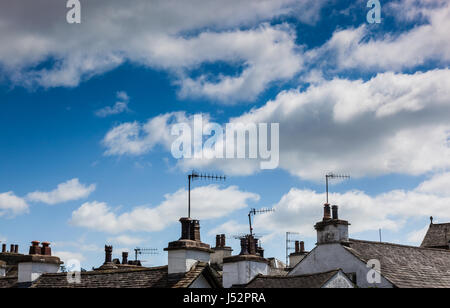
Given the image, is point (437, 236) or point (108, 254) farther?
point (437, 236)

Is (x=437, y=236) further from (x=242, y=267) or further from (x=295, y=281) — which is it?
(x=242, y=267)

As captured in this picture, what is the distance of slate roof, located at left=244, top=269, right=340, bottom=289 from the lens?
24500mm

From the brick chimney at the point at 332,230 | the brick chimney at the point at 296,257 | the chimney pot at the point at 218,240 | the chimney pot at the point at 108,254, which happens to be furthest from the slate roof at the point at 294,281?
the chimney pot at the point at 218,240

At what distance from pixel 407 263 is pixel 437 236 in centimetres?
2632

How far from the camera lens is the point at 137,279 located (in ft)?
73.7

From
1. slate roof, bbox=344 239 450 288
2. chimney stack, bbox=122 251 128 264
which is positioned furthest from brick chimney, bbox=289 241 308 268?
chimney stack, bbox=122 251 128 264

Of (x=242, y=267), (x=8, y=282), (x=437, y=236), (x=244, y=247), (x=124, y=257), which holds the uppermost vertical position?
(x=437, y=236)

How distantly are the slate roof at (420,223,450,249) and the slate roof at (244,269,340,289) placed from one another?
34.8 m

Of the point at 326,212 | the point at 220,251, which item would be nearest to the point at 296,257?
the point at 220,251

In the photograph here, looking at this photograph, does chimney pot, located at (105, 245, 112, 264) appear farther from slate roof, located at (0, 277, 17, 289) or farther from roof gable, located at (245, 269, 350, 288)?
roof gable, located at (245, 269, 350, 288)

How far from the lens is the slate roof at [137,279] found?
21.0 meters
